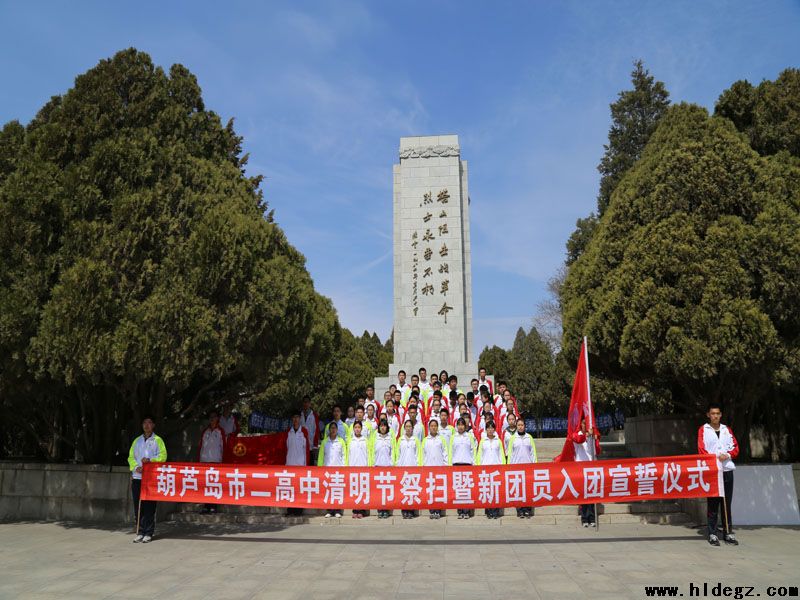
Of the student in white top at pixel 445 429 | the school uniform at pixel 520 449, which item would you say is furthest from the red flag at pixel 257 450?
the school uniform at pixel 520 449

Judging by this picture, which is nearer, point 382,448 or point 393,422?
point 382,448

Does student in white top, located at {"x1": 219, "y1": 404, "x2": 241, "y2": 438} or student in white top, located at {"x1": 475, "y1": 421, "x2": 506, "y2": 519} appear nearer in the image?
student in white top, located at {"x1": 475, "y1": 421, "x2": 506, "y2": 519}

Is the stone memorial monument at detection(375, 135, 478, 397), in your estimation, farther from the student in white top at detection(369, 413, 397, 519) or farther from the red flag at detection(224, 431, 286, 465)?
the student in white top at detection(369, 413, 397, 519)

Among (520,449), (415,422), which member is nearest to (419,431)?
(415,422)

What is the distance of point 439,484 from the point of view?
6.66 meters

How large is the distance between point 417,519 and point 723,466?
3.72m

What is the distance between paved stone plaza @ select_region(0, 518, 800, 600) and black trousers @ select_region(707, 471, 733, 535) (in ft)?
0.64

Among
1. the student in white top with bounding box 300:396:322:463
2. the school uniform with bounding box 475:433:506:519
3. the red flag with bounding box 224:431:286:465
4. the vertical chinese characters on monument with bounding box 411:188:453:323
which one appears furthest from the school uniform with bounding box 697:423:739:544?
the vertical chinese characters on monument with bounding box 411:188:453:323

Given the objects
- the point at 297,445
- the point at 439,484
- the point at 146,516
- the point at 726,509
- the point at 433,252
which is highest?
the point at 433,252

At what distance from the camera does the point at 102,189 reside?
7273 millimetres

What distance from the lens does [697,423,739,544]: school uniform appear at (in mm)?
6219

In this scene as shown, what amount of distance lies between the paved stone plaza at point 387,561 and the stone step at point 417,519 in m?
0.13

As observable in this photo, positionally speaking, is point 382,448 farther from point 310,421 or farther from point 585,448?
point 585,448

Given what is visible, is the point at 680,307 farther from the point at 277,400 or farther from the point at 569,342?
the point at 277,400
